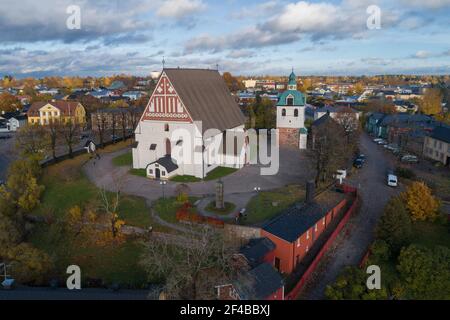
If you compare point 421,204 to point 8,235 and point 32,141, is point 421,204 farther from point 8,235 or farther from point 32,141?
point 32,141

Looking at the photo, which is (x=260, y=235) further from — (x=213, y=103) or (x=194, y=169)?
(x=213, y=103)

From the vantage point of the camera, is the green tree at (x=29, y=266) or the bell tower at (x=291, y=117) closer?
the green tree at (x=29, y=266)

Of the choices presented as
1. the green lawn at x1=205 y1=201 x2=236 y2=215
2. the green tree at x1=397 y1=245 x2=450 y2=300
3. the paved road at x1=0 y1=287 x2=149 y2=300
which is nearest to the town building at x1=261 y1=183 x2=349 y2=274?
the green lawn at x1=205 y1=201 x2=236 y2=215

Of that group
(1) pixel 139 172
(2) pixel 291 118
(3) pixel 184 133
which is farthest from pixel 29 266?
(2) pixel 291 118

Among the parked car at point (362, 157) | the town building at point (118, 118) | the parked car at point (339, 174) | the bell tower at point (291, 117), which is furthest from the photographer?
the town building at point (118, 118)

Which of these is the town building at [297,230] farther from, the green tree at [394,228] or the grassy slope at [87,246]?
the grassy slope at [87,246]

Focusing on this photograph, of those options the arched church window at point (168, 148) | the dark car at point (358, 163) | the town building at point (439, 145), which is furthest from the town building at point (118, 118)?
the town building at point (439, 145)
